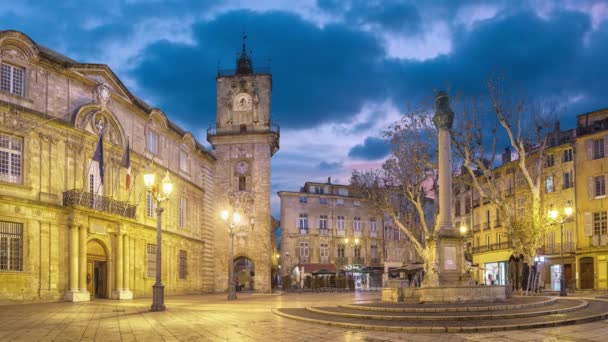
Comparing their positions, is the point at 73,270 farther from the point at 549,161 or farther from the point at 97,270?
the point at 549,161

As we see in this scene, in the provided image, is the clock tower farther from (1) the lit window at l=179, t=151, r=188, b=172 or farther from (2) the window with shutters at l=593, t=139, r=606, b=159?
(2) the window with shutters at l=593, t=139, r=606, b=159

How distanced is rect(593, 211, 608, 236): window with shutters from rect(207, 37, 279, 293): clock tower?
2517 cm

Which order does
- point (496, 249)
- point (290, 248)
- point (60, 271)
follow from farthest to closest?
point (290, 248) < point (496, 249) < point (60, 271)

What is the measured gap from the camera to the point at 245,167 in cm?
5175

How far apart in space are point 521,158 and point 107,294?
22437 mm

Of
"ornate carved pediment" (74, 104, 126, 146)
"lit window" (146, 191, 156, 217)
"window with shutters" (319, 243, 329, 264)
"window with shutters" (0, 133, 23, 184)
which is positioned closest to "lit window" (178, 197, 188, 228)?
"lit window" (146, 191, 156, 217)

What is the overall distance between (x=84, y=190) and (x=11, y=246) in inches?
187

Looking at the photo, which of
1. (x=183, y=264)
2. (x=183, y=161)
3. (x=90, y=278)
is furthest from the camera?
(x=183, y=161)

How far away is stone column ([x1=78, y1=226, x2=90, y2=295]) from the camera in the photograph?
28297mm

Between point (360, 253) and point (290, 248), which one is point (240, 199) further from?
point (360, 253)

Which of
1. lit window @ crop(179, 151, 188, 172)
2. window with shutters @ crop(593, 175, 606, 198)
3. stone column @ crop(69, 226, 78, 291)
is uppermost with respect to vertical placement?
lit window @ crop(179, 151, 188, 172)

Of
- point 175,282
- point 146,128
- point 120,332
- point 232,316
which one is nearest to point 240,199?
point 175,282

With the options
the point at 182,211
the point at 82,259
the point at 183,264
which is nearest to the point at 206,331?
the point at 82,259

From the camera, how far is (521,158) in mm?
30484
